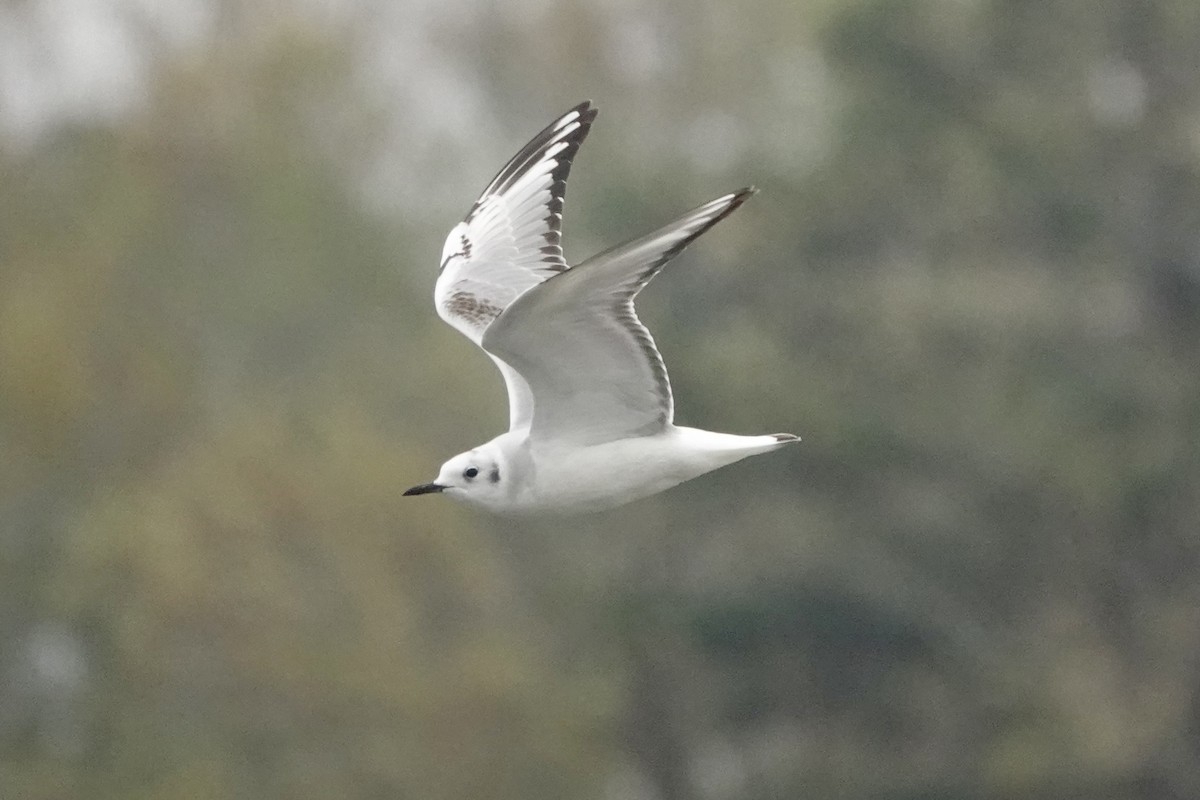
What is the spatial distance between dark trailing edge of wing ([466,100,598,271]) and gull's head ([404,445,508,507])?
1.15m

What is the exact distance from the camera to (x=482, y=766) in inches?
755

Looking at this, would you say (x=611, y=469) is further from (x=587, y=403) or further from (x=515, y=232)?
(x=515, y=232)

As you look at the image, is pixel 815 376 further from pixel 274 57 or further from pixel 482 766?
pixel 274 57

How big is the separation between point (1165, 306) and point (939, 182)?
7.52ft

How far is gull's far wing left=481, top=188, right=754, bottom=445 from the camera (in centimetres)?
608

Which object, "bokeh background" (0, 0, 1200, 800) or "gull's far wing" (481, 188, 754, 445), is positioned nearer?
"gull's far wing" (481, 188, 754, 445)

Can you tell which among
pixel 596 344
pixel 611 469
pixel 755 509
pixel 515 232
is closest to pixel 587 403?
pixel 611 469

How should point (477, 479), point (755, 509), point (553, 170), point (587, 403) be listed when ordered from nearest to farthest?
point (587, 403), point (477, 479), point (553, 170), point (755, 509)

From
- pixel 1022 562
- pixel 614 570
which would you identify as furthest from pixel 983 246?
pixel 614 570

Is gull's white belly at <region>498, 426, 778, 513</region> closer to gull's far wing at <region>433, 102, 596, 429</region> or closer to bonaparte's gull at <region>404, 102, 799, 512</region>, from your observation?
bonaparte's gull at <region>404, 102, 799, 512</region>

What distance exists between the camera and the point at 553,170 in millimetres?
8070

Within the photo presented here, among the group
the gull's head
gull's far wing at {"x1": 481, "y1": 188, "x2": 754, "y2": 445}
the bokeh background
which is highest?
gull's far wing at {"x1": 481, "y1": 188, "x2": 754, "y2": 445}

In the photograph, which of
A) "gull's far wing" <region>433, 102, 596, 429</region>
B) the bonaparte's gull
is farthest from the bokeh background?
the bonaparte's gull

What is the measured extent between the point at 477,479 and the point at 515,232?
4.53 ft
